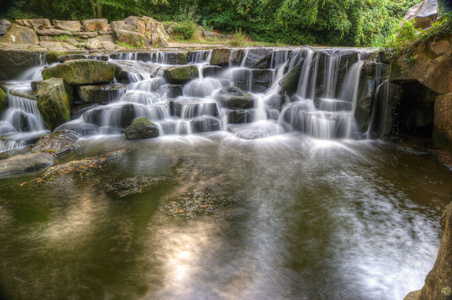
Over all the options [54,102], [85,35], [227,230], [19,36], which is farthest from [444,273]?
[85,35]

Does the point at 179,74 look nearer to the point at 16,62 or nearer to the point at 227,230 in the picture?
the point at 16,62

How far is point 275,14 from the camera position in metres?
17.5

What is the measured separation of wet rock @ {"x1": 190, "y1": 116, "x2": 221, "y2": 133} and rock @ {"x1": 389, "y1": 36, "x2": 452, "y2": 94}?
568 cm

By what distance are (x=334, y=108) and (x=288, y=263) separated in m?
7.02

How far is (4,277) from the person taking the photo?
307cm

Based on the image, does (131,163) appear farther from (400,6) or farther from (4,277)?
(400,6)

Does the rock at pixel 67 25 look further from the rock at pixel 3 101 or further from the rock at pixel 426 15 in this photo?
the rock at pixel 426 15

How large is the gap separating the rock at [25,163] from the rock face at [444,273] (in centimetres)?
727

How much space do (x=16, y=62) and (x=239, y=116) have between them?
8891mm

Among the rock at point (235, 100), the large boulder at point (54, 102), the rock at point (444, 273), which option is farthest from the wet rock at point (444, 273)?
the large boulder at point (54, 102)

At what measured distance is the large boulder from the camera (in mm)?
8430

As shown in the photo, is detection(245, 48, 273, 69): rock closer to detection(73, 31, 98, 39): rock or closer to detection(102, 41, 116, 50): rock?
detection(102, 41, 116, 50): rock

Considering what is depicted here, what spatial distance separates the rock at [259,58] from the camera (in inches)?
453

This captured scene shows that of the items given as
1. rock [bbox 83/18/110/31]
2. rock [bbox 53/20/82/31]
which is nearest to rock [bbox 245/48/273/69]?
rock [bbox 83/18/110/31]
